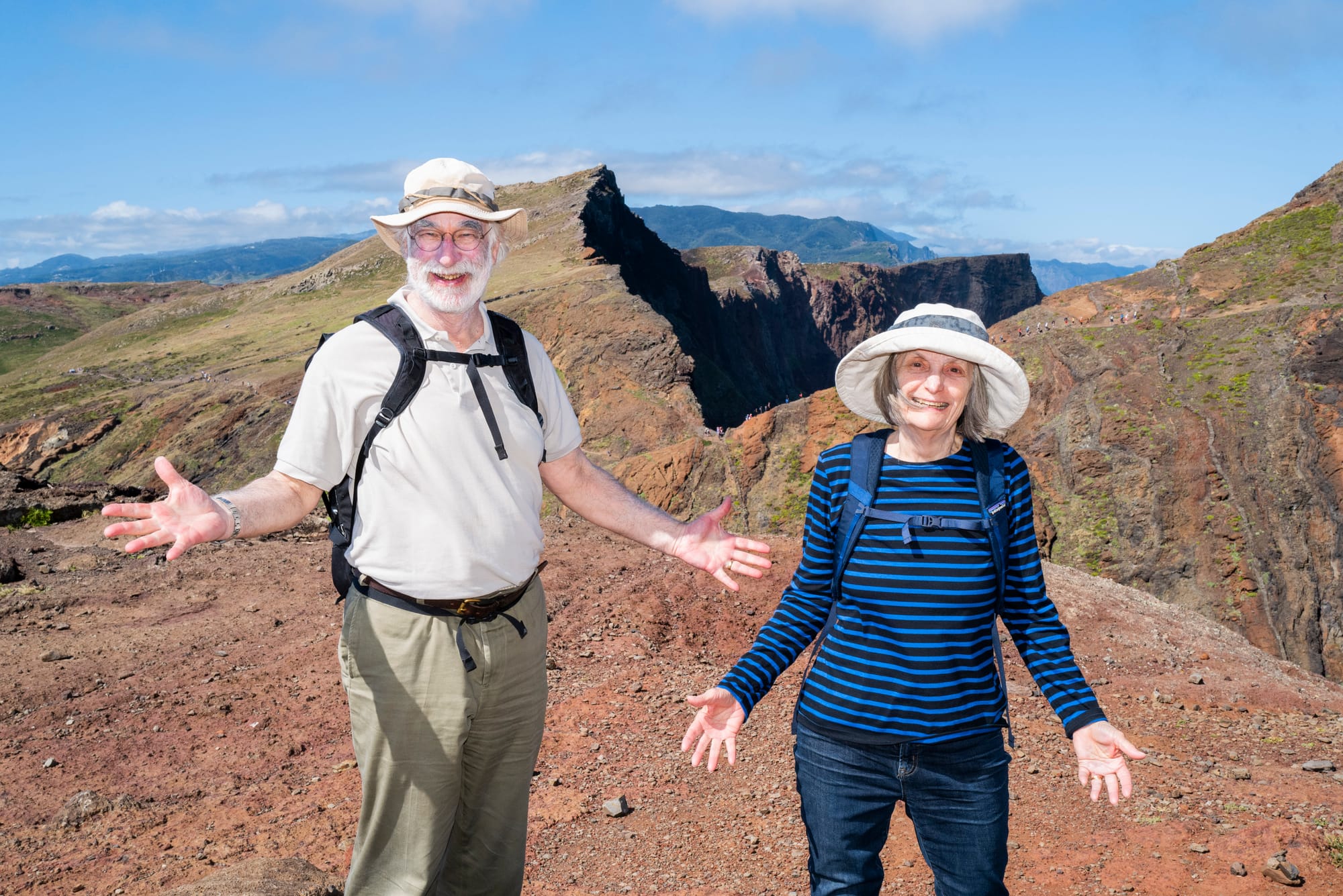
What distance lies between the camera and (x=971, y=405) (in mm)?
3301

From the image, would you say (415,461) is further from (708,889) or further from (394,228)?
(708,889)

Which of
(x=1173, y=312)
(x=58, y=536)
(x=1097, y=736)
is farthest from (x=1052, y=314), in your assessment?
(x=1097, y=736)

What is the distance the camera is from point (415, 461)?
325 cm

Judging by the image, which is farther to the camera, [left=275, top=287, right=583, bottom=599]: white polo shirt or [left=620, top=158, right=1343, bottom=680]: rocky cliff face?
[left=620, top=158, right=1343, bottom=680]: rocky cliff face

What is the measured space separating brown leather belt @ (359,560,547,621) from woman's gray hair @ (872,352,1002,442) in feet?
5.19

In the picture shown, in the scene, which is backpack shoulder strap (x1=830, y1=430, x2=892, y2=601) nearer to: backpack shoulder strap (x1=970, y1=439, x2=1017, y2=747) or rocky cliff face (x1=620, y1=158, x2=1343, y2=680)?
backpack shoulder strap (x1=970, y1=439, x2=1017, y2=747)

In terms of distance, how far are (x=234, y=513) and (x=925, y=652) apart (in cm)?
237

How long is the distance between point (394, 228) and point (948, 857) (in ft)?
10.4

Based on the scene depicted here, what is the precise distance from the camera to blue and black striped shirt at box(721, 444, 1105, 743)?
3.06 meters

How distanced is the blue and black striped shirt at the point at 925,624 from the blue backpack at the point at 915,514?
0.07 ft

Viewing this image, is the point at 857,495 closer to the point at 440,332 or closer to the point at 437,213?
the point at 440,332

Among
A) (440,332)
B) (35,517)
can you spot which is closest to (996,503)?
(440,332)

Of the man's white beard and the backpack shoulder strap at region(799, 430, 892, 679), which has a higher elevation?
the man's white beard

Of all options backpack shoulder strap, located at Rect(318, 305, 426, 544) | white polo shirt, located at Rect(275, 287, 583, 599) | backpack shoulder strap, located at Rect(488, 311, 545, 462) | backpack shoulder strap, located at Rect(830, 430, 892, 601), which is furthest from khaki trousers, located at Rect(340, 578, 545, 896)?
backpack shoulder strap, located at Rect(830, 430, 892, 601)
